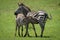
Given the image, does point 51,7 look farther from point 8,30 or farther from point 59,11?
point 8,30

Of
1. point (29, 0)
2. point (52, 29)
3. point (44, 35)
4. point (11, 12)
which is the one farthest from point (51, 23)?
point (29, 0)

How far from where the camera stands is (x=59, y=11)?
101ft

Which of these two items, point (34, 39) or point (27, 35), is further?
point (27, 35)

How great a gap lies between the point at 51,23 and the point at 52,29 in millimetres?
2573

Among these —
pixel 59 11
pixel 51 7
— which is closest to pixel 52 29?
pixel 59 11

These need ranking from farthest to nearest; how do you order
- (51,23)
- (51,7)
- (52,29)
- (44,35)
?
1. (51,7)
2. (51,23)
3. (52,29)
4. (44,35)

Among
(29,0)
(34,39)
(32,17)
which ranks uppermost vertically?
(29,0)

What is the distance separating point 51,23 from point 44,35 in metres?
4.70

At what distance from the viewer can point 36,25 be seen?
24250 mm

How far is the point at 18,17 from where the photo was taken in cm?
1972

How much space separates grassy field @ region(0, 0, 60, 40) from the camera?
20.1 metres

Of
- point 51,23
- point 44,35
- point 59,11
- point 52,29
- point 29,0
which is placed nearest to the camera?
point 44,35

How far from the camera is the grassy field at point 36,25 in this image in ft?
65.8

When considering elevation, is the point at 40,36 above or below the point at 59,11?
below
